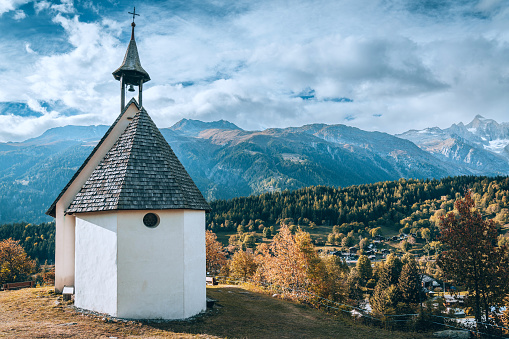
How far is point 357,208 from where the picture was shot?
179 m

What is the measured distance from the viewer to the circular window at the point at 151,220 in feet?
58.9

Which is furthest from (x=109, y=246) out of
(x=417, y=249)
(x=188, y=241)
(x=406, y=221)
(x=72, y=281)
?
(x=406, y=221)

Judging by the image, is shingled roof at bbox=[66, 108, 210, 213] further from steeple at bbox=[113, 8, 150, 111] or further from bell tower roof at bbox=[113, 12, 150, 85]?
bell tower roof at bbox=[113, 12, 150, 85]

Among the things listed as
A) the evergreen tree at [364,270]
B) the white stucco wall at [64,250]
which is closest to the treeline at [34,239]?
the evergreen tree at [364,270]

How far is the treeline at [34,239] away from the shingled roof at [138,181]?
441ft

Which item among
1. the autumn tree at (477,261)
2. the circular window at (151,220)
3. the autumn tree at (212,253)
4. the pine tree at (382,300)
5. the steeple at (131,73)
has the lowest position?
the pine tree at (382,300)

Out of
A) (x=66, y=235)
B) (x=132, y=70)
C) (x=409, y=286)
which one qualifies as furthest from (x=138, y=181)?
(x=409, y=286)

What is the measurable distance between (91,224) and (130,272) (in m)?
3.54

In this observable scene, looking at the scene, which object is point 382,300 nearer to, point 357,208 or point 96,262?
point 96,262

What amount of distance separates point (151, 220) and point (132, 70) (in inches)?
494

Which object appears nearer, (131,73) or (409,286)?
(131,73)

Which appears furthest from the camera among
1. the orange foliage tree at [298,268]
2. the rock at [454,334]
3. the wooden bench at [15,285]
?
the orange foliage tree at [298,268]

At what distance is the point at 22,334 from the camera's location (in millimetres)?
13375

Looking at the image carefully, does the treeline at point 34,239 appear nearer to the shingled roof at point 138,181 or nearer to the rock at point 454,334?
the shingled roof at point 138,181
